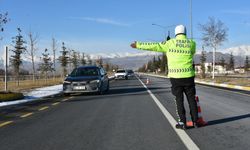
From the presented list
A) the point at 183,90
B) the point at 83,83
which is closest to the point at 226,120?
the point at 183,90

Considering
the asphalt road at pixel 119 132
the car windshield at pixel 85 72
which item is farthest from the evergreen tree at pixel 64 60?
the asphalt road at pixel 119 132

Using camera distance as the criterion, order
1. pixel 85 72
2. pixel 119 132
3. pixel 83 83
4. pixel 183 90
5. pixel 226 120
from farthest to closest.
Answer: pixel 85 72 → pixel 83 83 → pixel 226 120 → pixel 183 90 → pixel 119 132

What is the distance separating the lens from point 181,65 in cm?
881

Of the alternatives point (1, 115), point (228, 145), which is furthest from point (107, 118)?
point (228, 145)

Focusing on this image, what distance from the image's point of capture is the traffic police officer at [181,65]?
8.81 m

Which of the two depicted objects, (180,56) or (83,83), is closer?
(180,56)

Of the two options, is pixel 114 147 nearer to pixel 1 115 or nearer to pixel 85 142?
pixel 85 142

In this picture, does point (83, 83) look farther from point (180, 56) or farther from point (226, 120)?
point (180, 56)

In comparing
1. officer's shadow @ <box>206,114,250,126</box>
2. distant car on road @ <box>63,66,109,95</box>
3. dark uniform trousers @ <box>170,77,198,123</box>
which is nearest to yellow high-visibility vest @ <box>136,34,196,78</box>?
dark uniform trousers @ <box>170,77,198,123</box>

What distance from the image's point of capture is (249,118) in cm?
1086

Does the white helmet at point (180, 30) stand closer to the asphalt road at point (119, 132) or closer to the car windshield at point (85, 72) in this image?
the asphalt road at point (119, 132)

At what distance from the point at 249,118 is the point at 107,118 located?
11.7 feet

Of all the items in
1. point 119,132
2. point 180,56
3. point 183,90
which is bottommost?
point 119,132

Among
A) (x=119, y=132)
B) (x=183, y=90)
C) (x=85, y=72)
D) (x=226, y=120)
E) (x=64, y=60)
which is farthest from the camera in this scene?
(x=64, y=60)
